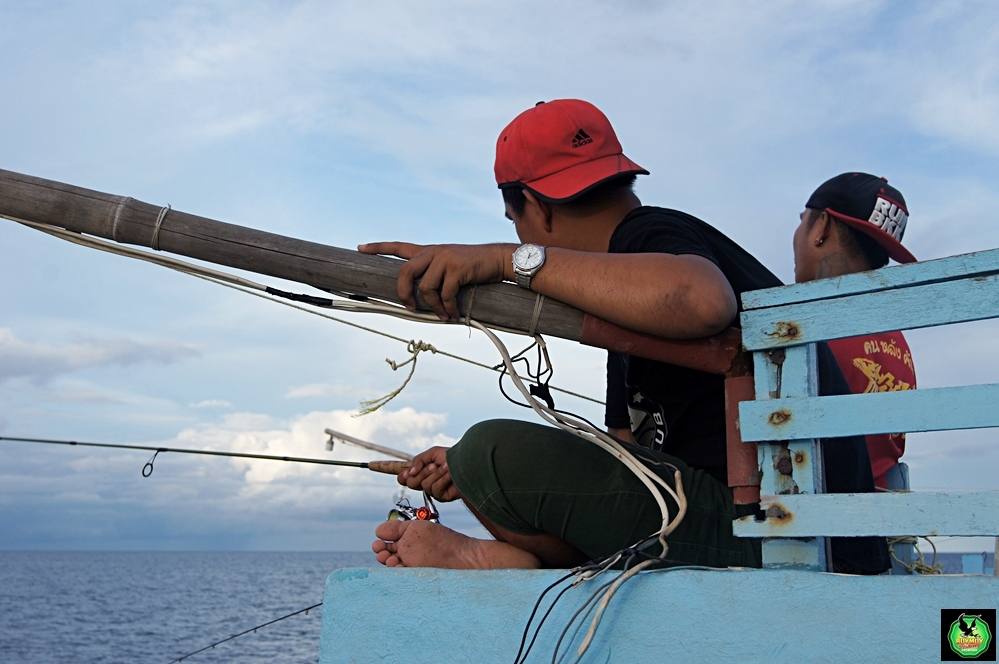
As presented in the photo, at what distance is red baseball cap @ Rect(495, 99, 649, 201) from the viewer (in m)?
3.08

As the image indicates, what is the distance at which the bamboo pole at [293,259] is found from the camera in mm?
2570

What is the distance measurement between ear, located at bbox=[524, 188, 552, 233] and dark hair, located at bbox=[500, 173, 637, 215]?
0.06ft

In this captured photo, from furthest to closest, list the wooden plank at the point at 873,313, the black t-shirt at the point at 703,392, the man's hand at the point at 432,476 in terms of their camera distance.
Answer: the man's hand at the point at 432,476, the black t-shirt at the point at 703,392, the wooden plank at the point at 873,313

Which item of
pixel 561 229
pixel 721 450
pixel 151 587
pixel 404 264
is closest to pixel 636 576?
pixel 721 450

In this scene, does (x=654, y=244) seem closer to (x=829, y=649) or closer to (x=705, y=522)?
(x=705, y=522)

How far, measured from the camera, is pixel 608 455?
2.65m

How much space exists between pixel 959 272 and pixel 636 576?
3.21ft

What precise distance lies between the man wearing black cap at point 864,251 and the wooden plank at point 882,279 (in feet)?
4.47

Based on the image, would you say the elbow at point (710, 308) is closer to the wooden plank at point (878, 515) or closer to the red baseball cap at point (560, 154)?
the wooden plank at point (878, 515)

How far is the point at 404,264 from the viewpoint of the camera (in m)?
2.76

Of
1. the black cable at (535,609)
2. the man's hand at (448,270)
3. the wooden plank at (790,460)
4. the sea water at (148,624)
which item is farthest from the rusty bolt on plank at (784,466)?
the sea water at (148,624)

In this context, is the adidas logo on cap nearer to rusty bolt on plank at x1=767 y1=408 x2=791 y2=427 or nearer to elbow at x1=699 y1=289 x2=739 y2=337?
elbow at x1=699 y1=289 x2=739 y2=337

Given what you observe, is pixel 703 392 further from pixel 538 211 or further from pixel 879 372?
pixel 879 372

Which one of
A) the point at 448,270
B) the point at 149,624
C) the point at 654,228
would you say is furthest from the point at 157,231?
the point at 149,624
